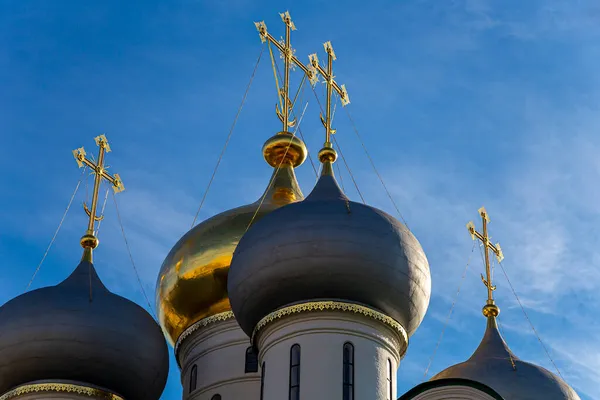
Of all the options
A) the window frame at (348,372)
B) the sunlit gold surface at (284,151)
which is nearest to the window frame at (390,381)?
the window frame at (348,372)

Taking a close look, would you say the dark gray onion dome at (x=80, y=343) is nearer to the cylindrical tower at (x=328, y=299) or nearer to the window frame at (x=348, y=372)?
the cylindrical tower at (x=328, y=299)

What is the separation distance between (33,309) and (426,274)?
16.4 feet

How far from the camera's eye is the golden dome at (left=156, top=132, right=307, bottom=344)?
2017cm

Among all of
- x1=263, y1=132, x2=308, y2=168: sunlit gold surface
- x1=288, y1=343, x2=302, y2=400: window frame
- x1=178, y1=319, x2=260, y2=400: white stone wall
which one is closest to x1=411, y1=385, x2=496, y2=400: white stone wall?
x1=288, y1=343, x2=302, y2=400: window frame

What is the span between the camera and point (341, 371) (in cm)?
1708

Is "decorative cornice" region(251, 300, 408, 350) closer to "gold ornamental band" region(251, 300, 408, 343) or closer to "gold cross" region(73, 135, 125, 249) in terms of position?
"gold ornamental band" region(251, 300, 408, 343)

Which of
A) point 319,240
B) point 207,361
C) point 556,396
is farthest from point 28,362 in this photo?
point 556,396

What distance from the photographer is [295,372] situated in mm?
17156

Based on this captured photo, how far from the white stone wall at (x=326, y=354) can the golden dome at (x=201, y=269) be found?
264 centimetres

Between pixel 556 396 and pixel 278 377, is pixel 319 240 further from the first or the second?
pixel 556 396

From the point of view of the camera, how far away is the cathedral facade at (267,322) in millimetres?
17281

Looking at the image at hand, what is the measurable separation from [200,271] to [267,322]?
2.87 m

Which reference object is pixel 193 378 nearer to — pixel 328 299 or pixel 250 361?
pixel 250 361

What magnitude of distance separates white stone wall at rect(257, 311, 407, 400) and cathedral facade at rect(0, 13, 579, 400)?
2cm
